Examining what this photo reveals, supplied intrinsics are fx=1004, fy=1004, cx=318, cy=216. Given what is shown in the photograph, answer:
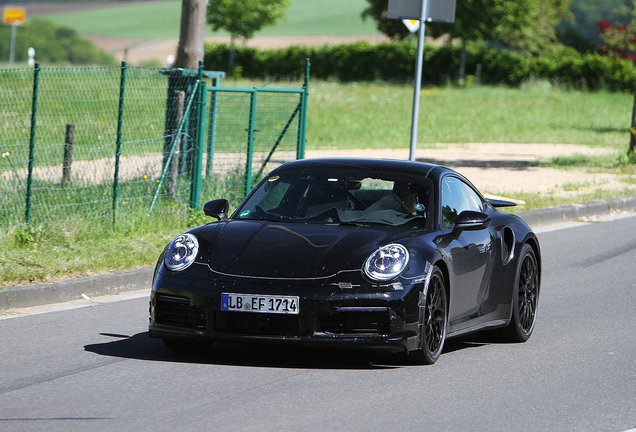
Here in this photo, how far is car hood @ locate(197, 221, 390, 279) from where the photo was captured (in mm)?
5887

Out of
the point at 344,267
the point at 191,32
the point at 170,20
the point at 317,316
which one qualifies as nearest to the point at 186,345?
the point at 317,316

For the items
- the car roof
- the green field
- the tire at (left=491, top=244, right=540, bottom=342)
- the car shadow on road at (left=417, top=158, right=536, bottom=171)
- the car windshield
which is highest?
the green field

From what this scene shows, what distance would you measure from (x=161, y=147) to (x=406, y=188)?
6.60 m

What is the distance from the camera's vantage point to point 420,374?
608 cm

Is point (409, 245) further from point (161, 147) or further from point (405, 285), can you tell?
point (161, 147)

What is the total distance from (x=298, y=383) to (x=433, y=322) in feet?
3.37

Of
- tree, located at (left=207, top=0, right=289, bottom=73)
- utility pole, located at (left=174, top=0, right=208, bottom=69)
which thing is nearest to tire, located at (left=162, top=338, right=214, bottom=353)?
utility pole, located at (left=174, top=0, right=208, bottom=69)

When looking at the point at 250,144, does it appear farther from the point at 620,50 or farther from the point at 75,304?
the point at 620,50

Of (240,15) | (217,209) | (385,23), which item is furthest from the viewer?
(385,23)

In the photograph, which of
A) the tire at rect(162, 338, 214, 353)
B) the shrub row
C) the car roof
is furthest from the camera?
the shrub row

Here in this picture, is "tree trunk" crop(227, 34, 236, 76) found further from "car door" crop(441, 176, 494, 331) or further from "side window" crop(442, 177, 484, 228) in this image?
"car door" crop(441, 176, 494, 331)

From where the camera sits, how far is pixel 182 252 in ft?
20.4

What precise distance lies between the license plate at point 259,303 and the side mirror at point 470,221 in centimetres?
141

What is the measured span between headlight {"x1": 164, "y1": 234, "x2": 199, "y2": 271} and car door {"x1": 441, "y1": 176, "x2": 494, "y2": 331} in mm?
1612
